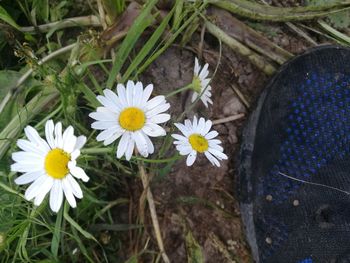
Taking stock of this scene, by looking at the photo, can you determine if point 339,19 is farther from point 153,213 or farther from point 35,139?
point 35,139

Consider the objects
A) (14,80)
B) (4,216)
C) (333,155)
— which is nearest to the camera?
(4,216)

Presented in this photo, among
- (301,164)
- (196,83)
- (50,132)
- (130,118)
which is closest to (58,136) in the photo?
(50,132)

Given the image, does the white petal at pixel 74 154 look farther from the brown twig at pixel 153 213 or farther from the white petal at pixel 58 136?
the brown twig at pixel 153 213

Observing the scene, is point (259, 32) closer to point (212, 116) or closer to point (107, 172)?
point (212, 116)

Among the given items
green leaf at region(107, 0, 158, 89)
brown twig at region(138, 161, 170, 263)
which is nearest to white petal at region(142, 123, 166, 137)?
green leaf at region(107, 0, 158, 89)

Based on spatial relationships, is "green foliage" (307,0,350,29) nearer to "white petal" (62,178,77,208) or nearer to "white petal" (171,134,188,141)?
"white petal" (171,134,188,141)

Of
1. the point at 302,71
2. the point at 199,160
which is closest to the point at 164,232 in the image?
the point at 199,160

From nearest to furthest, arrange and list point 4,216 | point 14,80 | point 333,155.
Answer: point 4,216 < point 14,80 < point 333,155
